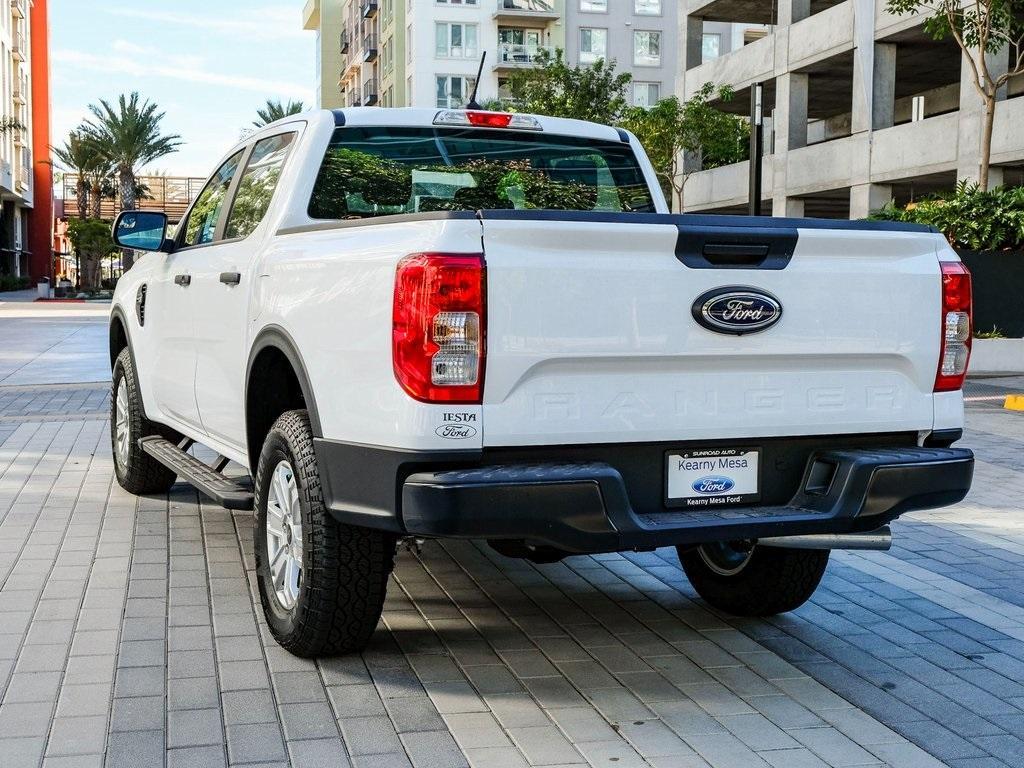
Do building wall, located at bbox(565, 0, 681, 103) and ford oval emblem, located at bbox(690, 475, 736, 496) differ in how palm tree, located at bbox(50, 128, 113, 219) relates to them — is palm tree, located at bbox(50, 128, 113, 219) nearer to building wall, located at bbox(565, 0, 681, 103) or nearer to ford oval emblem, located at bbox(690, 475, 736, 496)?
building wall, located at bbox(565, 0, 681, 103)

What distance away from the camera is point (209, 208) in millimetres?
6469

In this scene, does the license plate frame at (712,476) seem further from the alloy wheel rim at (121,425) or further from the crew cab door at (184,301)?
the alloy wheel rim at (121,425)

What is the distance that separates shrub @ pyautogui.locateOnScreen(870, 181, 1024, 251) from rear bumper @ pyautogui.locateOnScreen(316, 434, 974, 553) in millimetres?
15082

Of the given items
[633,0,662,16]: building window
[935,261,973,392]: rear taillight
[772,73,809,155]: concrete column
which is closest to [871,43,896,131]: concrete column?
[772,73,809,155]: concrete column

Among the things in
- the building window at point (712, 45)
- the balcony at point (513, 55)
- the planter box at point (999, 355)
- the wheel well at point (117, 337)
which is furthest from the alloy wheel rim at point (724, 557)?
the building window at point (712, 45)

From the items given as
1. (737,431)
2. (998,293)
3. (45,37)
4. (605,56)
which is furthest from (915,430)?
(45,37)

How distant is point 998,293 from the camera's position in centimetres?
1859

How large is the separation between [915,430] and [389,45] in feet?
245

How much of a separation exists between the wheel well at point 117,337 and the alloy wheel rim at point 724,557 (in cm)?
398

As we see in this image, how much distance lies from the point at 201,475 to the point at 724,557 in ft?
7.53

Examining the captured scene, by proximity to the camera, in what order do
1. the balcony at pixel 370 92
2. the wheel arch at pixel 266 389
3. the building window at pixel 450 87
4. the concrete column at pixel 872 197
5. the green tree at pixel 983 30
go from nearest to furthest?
the wheel arch at pixel 266 389, the green tree at pixel 983 30, the concrete column at pixel 872 197, the building window at pixel 450 87, the balcony at pixel 370 92

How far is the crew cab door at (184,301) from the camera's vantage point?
6094 millimetres

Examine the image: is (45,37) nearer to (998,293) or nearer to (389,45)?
(389,45)

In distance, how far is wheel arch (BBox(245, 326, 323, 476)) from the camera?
473cm
